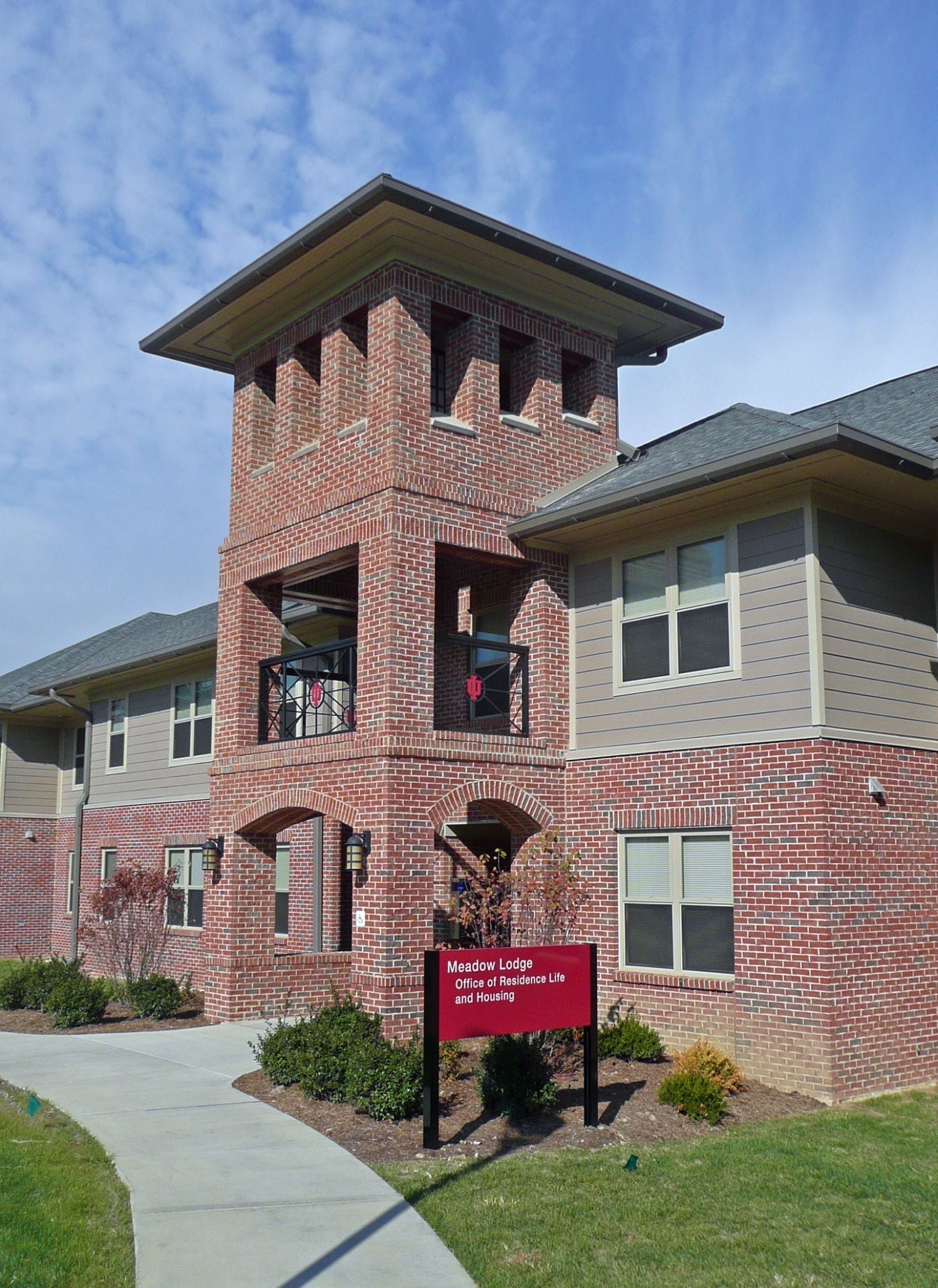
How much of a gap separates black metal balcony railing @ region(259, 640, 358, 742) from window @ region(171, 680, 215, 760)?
10.3 ft

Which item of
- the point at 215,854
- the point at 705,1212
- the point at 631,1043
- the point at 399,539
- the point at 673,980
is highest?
the point at 399,539

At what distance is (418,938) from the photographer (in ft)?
41.8

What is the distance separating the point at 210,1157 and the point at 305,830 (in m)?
9.46

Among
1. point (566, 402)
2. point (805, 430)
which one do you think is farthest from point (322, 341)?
point (805, 430)

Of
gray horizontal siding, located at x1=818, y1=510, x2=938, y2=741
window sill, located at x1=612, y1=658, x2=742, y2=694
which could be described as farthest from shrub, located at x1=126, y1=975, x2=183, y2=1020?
gray horizontal siding, located at x1=818, y1=510, x2=938, y2=741

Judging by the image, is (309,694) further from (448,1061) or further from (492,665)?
(448,1061)

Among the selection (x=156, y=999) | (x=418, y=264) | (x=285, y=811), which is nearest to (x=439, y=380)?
(x=418, y=264)

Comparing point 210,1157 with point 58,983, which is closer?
point 210,1157

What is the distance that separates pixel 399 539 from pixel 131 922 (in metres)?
10.3

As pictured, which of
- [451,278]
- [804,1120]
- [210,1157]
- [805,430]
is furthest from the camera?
[451,278]

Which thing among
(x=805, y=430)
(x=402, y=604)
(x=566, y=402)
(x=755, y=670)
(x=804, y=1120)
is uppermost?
(x=566, y=402)

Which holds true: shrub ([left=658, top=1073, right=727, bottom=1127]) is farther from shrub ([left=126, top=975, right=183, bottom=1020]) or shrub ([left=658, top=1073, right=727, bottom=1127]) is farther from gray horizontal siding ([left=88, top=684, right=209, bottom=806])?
gray horizontal siding ([left=88, top=684, right=209, bottom=806])

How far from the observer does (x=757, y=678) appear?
12148 mm

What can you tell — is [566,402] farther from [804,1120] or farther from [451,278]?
[804,1120]
